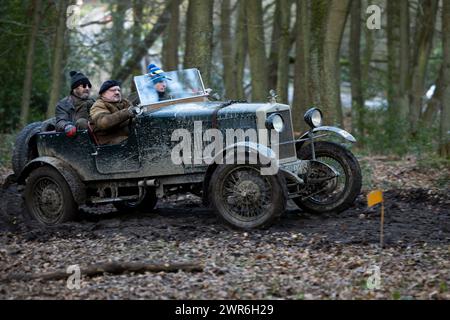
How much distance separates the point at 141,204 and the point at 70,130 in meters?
1.56

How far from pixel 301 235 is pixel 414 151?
25.9 ft

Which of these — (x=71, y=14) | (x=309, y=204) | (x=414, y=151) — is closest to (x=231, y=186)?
(x=309, y=204)

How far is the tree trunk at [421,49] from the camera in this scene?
2231 cm

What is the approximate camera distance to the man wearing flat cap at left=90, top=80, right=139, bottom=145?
1051 cm

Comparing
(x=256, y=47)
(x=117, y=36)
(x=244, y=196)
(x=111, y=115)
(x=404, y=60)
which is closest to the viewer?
(x=244, y=196)

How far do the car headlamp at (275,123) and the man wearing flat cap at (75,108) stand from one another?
258cm

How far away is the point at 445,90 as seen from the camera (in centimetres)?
1483

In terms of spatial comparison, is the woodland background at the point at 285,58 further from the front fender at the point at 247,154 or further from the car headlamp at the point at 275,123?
the front fender at the point at 247,154

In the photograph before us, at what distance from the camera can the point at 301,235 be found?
373 inches

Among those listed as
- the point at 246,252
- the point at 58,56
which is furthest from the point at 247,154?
the point at 58,56

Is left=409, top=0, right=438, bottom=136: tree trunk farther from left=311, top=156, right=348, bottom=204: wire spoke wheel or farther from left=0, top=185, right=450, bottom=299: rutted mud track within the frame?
left=311, top=156, right=348, bottom=204: wire spoke wheel

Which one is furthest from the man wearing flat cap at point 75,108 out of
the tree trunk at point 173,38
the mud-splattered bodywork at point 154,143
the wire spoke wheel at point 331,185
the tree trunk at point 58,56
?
the tree trunk at point 173,38

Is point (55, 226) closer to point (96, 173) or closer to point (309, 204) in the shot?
point (96, 173)

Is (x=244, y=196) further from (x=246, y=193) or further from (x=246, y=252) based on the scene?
(x=246, y=252)
